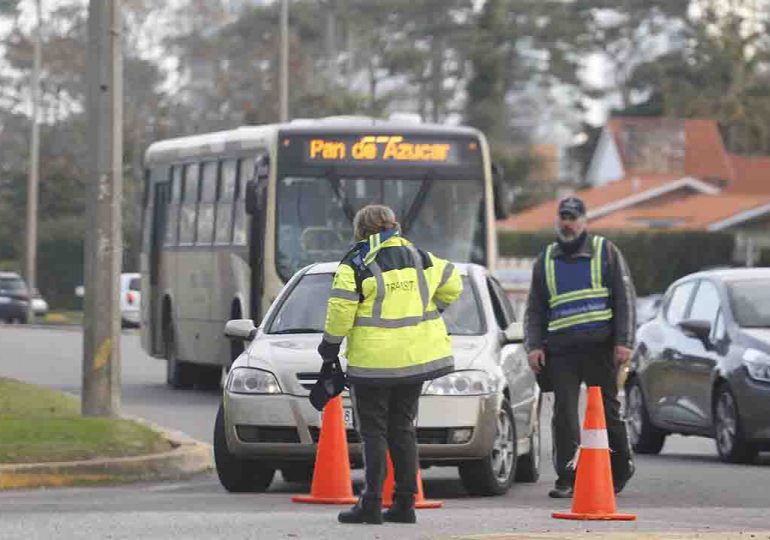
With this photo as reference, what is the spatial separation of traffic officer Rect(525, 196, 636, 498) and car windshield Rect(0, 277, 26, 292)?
48.1 meters

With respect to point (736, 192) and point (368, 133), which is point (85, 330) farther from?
point (736, 192)

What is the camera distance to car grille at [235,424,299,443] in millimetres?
14031

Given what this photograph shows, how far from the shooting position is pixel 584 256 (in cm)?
1369

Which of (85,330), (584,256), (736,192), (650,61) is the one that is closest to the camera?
(584,256)

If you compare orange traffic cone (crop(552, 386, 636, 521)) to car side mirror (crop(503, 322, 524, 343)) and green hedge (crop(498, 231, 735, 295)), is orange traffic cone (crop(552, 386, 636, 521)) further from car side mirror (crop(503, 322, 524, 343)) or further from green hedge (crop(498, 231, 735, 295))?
green hedge (crop(498, 231, 735, 295))

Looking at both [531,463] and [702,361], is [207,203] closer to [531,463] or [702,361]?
[702,361]

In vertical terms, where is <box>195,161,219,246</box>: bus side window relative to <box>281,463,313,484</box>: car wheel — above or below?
above

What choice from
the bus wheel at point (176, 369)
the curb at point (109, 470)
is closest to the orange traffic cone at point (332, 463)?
the curb at point (109, 470)

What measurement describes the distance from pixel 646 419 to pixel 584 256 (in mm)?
5744

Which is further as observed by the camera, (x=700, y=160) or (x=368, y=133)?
(x=700, y=160)

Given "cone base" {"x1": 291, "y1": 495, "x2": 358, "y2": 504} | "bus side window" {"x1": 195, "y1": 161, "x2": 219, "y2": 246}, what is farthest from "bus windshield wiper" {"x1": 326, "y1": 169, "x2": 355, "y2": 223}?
"cone base" {"x1": 291, "y1": 495, "x2": 358, "y2": 504}

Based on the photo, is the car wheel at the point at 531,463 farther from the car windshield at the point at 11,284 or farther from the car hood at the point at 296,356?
the car windshield at the point at 11,284

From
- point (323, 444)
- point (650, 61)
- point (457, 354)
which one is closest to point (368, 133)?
point (457, 354)

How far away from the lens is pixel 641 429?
63.3 feet
